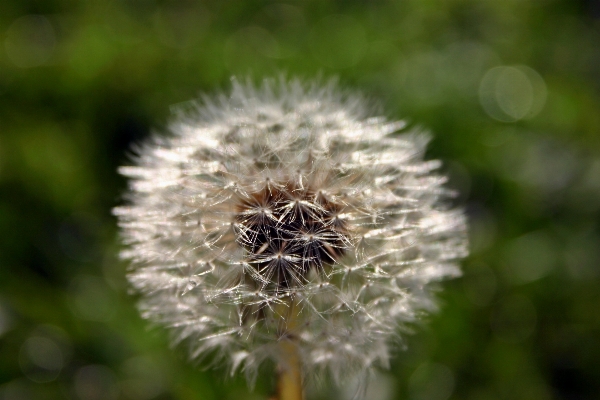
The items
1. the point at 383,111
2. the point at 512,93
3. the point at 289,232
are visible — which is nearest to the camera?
the point at 289,232

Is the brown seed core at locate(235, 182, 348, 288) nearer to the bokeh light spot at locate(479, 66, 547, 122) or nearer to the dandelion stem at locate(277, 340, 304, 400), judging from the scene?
the dandelion stem at locate(277, 340, 304, 400)

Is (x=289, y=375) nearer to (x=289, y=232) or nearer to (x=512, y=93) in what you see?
(x=289, y=232)

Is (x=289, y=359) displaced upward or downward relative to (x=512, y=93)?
downward

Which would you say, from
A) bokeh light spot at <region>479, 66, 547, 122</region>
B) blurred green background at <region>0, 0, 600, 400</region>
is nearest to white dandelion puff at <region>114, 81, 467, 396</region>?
blurred green background at <region>0, 0, 600, 400</region>

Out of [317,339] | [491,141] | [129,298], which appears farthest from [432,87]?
[317,339]

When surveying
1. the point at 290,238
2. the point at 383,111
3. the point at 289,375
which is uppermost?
the point at 383,111

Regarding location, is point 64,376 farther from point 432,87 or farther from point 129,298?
point 432,87

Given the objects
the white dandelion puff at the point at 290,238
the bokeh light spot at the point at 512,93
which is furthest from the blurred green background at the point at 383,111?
the white dandelion puff at the point at 290,238

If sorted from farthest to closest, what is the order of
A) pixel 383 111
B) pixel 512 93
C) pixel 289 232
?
pixel 512 93 < pixel 383 111 < pixel 289 232

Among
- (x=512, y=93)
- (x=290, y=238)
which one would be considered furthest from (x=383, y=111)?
(x=290, y=238)
